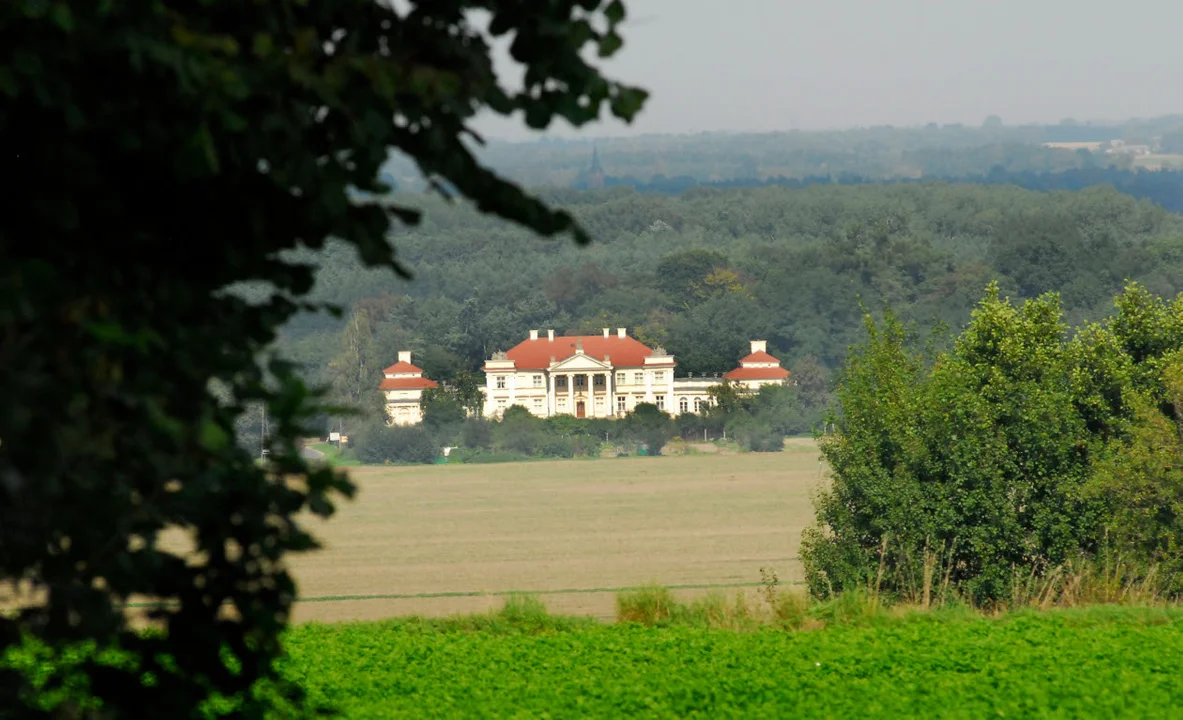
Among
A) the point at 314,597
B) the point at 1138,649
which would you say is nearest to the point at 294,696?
the point at 1138,649

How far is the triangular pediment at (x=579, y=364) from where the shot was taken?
316 ft

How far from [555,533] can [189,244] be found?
46604 millimetres

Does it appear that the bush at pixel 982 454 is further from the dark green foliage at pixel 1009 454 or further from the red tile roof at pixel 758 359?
the red tile roof at pixel 758 359

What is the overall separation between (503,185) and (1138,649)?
6649mm

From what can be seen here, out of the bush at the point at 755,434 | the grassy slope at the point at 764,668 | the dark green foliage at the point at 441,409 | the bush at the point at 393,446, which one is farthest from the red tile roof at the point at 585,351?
the grassy slope at the point at 764,668

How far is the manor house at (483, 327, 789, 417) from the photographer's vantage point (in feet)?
316

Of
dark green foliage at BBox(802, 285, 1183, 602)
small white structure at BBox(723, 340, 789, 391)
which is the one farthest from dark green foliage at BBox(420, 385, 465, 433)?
dark green foliage at BBox(802, 285, 1183, 602)

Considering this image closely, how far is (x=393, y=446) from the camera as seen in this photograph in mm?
84812

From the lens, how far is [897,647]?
8992 mm

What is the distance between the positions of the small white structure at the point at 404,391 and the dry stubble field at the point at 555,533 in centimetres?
1710

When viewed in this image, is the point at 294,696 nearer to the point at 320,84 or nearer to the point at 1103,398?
the point at 320,84

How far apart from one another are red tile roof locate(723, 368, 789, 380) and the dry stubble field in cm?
2203

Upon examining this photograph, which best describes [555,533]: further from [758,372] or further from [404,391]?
[758,372]

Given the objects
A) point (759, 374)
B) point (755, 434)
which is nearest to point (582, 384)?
point (759, 374)
